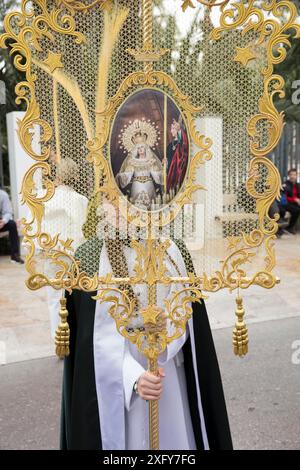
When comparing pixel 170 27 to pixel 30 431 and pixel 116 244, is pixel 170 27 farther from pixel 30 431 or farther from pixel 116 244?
pixel 30 431

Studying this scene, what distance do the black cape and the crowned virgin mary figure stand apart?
0.41 m

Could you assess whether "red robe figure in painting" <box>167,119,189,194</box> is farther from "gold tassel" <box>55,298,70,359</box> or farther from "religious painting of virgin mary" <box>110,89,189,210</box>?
"gold tassel" <box>55,298,70,359</box>

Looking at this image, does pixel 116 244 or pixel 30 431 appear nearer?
pixel 116 244

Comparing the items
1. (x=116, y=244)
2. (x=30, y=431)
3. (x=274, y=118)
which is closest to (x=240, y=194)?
(x=274, y=118)

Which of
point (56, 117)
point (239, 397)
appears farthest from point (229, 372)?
point (56, 117)

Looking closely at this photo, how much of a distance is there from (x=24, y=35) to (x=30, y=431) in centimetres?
254

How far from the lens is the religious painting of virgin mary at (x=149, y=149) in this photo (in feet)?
5.02

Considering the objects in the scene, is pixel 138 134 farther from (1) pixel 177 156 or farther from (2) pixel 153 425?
(2) pixel 153 425

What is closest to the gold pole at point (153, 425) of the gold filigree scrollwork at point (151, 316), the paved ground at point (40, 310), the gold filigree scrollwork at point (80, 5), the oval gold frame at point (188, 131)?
the gold filigree scrollwork at point (151, 316)

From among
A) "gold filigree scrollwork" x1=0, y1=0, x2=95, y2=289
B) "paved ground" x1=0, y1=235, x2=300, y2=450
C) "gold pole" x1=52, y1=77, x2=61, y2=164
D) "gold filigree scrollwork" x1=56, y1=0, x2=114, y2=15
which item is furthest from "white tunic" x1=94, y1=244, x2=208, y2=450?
→ "paved ground" x1=0, y1=235, x2=300, y2=450

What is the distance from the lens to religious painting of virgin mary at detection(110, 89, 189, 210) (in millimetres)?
1529

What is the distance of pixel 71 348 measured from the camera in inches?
71.3

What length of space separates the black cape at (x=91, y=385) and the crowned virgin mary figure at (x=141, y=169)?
0.41 meters

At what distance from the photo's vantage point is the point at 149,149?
155 cm
